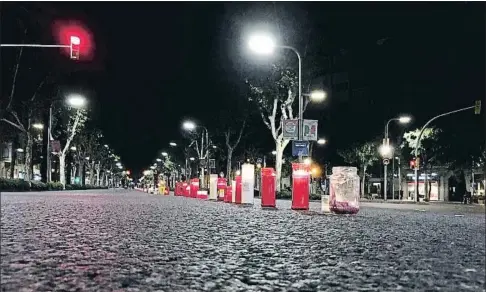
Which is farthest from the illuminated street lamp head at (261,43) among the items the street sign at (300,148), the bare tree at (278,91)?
the bare tree at (278,91)

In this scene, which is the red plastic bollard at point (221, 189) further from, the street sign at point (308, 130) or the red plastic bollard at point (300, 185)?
the red plastic bollard at point (300, 185)

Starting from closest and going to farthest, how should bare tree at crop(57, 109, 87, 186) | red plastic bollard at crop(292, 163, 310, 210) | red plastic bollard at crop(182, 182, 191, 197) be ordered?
1. red plastic bollard at crop(292, 163, 310, 210)
2. red plastic bollard at crop(182, 182, 191, 197)
3. bare tree at crop(57, 109, 87, 186)

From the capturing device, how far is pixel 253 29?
36.7 metres

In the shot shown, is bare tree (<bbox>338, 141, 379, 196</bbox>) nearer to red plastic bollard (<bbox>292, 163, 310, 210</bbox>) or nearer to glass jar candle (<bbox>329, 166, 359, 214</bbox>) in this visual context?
red plastic bollard (<bbox>292, 163, 310, 210</bbox>)

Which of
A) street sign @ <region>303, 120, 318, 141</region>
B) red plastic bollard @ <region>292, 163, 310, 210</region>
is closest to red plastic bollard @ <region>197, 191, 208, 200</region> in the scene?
street sign @ <region>303, 120, 318, 141</region>

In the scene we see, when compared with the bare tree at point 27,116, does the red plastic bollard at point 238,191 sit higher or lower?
lower

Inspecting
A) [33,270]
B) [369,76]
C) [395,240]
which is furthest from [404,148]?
[33,270]

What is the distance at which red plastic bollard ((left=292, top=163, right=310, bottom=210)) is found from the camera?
62.0ft

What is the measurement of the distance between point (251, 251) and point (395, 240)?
2.63 metres

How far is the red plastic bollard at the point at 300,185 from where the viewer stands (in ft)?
62.0

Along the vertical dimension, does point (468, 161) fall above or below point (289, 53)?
below

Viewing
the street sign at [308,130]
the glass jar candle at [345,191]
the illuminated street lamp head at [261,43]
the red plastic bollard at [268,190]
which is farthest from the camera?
the street sign at [308,130]

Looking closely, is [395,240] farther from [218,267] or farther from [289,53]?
[289,53]

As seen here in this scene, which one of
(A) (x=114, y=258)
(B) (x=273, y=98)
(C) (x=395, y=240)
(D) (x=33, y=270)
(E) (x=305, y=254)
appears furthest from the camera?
(B) (x=273, y=98)
